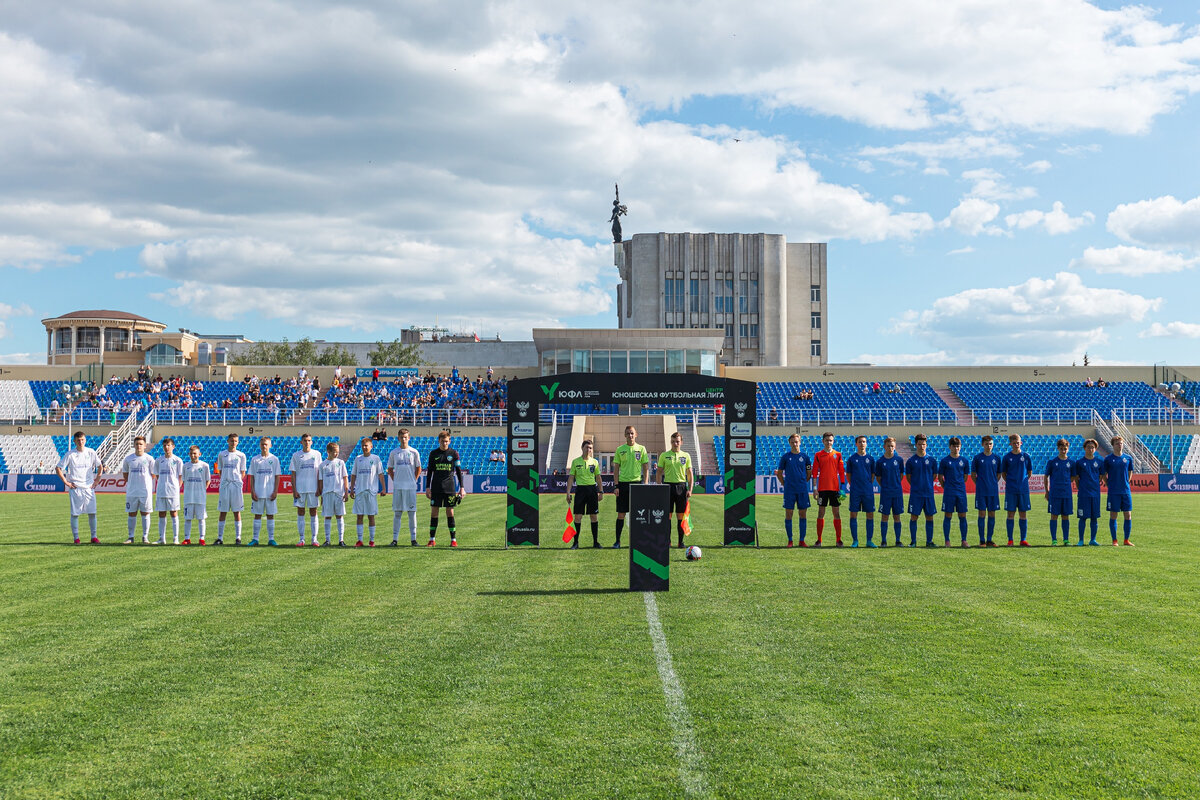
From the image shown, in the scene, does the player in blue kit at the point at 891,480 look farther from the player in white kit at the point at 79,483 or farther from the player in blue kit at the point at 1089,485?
the player in white kit at the point at 79,483

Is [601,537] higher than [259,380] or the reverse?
the reverse

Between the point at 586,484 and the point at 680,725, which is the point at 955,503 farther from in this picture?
the point at 680,725

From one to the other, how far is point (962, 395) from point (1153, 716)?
52584 mm

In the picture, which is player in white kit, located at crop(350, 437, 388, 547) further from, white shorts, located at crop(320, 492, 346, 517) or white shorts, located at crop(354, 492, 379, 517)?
white shorts, located at crop(320, 492, 346, 517)

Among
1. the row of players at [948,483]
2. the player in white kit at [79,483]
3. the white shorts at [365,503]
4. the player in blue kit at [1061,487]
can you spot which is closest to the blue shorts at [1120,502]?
the row of players at [948,483]

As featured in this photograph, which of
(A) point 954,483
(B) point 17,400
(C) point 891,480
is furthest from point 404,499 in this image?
(B) point 17,400

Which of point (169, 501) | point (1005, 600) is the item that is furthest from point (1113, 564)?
point (169, 501)

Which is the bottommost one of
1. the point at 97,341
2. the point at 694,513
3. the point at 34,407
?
the point at 694,513

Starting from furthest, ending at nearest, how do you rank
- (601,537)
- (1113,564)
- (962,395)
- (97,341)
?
(97,341) < (962,395) < (601,537) < (1113,564)

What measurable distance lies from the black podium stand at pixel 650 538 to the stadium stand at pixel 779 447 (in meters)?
32.1

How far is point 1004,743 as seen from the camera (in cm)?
520

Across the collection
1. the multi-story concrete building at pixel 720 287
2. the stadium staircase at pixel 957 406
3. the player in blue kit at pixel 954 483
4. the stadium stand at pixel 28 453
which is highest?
the multi-story concrete building at pixel 720 287

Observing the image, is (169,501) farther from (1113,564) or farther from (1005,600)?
(1113,564)

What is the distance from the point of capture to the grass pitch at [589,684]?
4.74m
